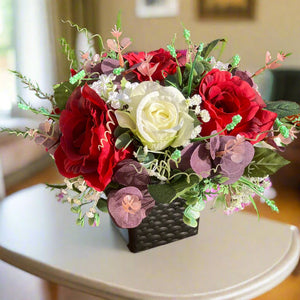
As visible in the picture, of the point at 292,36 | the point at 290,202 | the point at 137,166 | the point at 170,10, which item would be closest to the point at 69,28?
the point at 170,10

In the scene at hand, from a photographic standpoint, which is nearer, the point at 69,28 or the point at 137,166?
the point at 137,166

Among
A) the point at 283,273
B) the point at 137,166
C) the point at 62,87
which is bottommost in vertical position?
the point at 283,273

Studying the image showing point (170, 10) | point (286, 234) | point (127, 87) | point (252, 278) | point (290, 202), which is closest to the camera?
point (127, 87)

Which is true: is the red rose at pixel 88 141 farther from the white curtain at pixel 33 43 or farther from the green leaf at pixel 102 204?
the white curtain at pixel 33 43

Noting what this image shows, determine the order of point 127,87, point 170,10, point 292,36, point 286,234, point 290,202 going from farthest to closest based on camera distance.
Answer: point 170,10, point 292,36, point 290,202, point 286,234, point 127,87

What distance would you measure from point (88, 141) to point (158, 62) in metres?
0.24

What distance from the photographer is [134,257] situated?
0.85 metres

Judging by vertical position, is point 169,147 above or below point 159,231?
above

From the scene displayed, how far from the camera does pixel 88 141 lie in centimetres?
68

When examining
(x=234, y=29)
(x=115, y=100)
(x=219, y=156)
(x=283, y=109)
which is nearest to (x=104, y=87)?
(x=115, y=100)

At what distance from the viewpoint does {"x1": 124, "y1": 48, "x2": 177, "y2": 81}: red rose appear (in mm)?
750

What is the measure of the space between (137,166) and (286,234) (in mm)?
482

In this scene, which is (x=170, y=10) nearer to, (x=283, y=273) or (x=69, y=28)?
(x=69, y=28)

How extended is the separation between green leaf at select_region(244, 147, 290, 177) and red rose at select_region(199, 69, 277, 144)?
0.04 m
